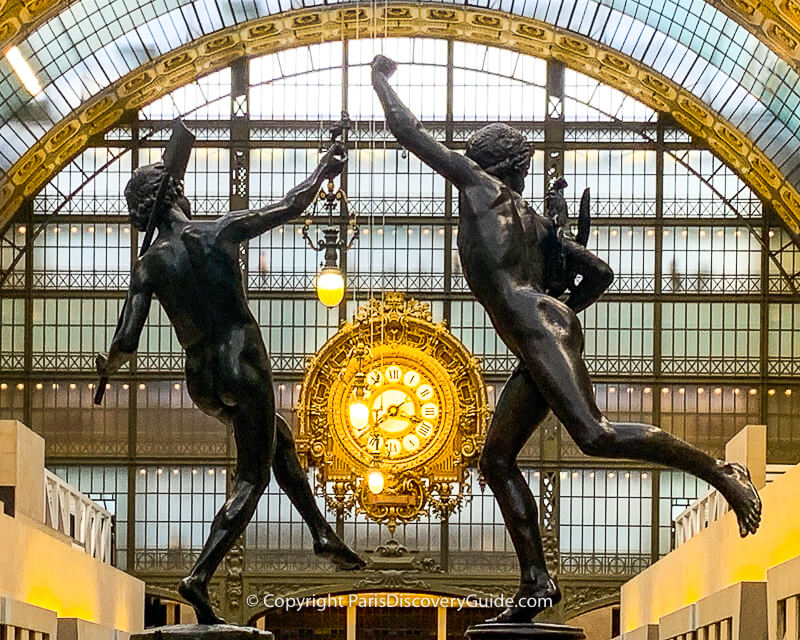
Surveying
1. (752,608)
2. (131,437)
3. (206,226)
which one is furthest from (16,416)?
(206,226)

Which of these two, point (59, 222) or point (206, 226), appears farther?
point (59, 222)

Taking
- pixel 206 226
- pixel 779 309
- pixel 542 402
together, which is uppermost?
pixel 779 309

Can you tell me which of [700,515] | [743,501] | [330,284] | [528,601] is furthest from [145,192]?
[700,515]

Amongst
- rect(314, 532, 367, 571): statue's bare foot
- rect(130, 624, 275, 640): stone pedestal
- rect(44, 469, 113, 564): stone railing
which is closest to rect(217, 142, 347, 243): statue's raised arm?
rect(314, 532, 367, 571): statue's bare foot

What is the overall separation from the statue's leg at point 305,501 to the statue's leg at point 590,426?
1860 millimetres

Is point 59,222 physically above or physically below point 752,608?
above

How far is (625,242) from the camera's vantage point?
162ft

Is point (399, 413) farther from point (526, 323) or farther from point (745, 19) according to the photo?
point (526, 323)

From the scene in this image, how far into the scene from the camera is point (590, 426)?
11.7 m

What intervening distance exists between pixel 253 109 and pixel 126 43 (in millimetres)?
3405

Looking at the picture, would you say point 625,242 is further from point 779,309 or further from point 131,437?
point 131,437

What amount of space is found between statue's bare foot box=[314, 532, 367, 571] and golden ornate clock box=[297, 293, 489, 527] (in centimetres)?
3268

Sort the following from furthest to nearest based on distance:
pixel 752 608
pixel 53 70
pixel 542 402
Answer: pixel 53 70
pixel 752 608
pixel 542 402

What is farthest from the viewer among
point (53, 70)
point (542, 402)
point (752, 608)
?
point (53, 70)
